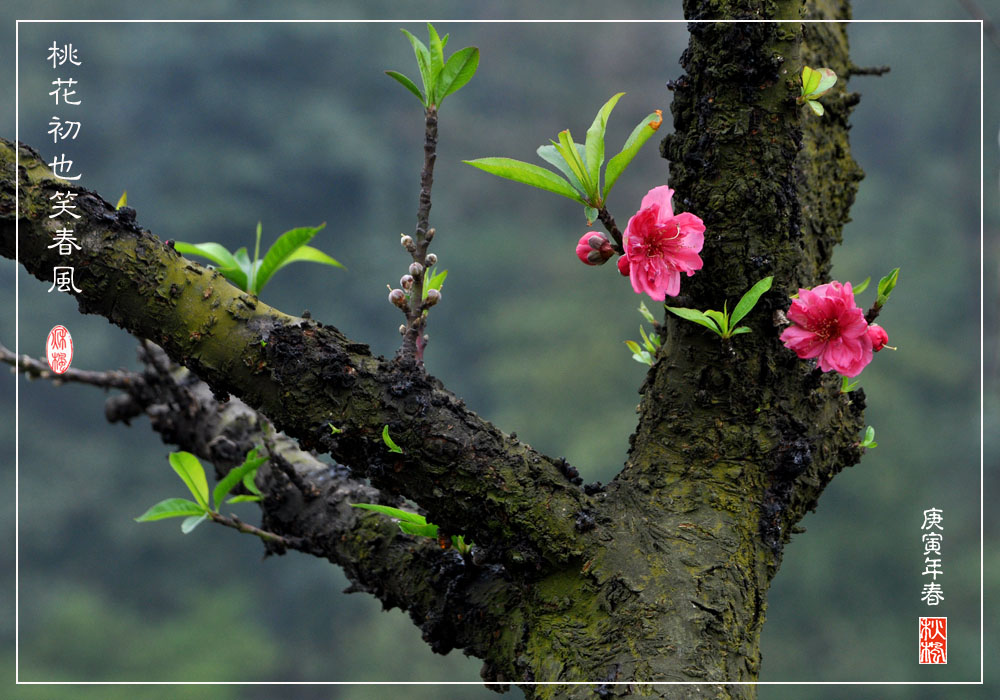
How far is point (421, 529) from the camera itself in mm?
1009

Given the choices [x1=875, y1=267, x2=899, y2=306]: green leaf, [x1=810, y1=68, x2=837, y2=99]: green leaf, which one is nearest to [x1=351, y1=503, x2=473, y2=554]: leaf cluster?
[x1=875, y1=267, x2=899, y2=306]: green leaf

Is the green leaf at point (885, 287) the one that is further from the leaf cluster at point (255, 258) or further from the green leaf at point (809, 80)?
the leaf cluster at point (255, 258)

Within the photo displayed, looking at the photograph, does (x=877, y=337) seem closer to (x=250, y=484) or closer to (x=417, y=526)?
(x=417, y=526)

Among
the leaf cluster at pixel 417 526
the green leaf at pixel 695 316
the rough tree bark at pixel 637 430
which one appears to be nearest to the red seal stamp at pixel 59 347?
the rough tree bark at pixel 637 430

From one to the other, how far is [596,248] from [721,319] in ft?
0.53

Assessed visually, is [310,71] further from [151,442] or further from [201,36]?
[151,442]

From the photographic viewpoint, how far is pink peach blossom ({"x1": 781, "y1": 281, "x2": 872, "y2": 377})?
0.96 meters

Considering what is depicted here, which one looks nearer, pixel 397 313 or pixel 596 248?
pixel 596 248

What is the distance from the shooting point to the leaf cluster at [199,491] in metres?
1.16

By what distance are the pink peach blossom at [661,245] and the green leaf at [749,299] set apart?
6 centimetres

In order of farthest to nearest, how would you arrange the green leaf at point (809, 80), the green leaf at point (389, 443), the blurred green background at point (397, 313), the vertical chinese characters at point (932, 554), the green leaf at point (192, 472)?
the blurred green background at point (397, 313)
the vertical chinese characters at point (932, 554)
the green leaf at point (192, 472)
the green leaf at point (809, 80)
the green leaf at point (389, 443)

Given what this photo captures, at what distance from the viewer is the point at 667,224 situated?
0.95m

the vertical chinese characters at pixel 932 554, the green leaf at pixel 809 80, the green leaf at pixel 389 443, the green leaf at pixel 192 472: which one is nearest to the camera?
the green leaf at pixel 389 443

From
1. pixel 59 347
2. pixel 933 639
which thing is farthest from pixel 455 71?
pixel 933 639
